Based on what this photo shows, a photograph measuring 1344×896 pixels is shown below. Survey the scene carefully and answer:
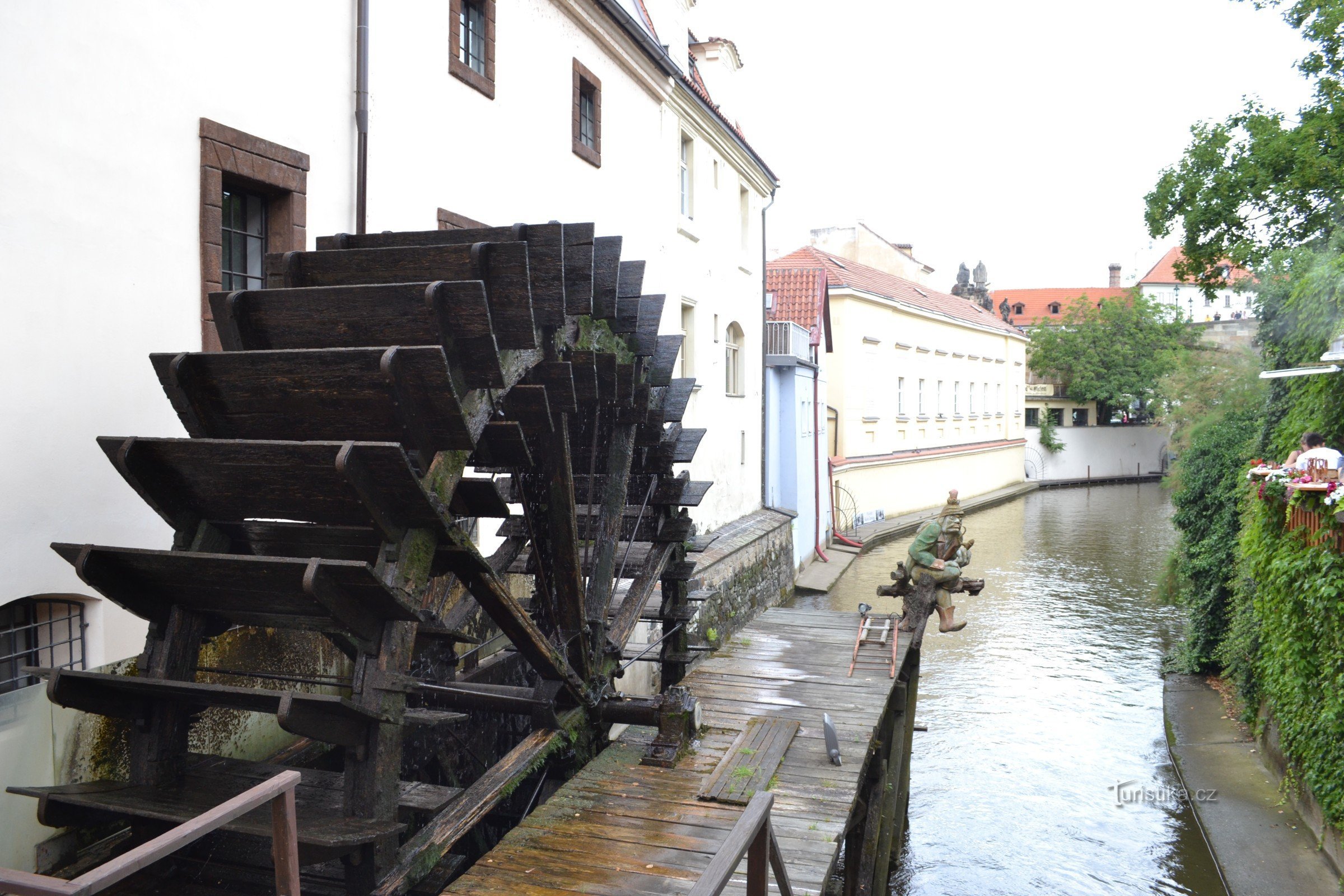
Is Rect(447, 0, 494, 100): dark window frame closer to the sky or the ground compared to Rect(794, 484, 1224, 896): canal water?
closer to the sky

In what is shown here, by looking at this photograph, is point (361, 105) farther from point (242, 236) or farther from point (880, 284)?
point (880, 284)

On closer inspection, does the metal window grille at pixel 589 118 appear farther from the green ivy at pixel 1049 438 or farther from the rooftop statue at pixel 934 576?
the green ivy at pixel 1049 438

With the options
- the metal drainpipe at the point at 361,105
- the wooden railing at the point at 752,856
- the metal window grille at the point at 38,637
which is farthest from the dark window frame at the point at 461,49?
the wooden railing at the point at 752,856

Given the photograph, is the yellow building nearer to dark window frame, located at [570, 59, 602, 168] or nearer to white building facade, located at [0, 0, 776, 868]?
dark window frame, located at [570, 59, 602, 168]

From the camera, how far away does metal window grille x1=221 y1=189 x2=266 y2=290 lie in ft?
19.6

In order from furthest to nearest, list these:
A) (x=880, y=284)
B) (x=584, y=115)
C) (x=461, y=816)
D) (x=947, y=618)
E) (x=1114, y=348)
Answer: (x=1114, y=348), (x=880, y=284), (x=584, y=115), (x=947, y=618), (x=461, y=816)

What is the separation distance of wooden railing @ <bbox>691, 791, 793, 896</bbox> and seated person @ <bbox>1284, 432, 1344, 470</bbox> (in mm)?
7073

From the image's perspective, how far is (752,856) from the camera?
2.70m

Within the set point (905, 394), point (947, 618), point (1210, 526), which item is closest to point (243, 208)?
point (947, 618)

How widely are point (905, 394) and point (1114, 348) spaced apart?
1996 centimetres

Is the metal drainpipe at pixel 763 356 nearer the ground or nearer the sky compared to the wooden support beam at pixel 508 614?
nearer the sky

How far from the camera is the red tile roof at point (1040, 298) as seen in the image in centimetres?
6606

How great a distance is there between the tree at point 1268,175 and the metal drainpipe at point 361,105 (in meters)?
12.5

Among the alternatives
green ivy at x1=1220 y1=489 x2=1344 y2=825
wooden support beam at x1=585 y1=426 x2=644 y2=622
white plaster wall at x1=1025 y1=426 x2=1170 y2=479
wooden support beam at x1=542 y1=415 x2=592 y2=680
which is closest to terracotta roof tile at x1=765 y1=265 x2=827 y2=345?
green ivy at x1=1220 y1=489 x2=1344 y2=825
